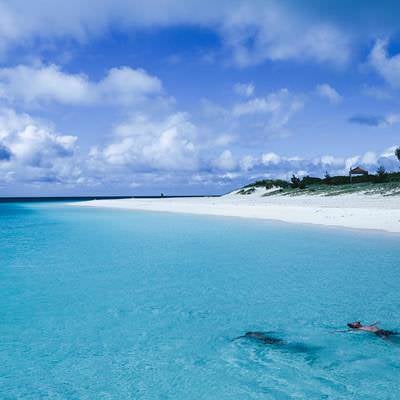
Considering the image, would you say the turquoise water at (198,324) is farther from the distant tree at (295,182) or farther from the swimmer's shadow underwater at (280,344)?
the distant tree at (295,182)

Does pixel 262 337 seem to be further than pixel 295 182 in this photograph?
No

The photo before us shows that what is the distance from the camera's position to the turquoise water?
4758 mm

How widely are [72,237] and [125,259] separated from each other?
835 cm

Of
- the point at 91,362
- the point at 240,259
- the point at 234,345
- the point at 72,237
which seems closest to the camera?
the point at 91,362

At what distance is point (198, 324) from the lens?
6.89 meters

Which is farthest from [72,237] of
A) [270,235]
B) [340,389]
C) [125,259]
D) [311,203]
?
[311,203]

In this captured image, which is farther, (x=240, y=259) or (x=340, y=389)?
(x=240, y=259)

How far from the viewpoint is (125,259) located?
1376 centimetres

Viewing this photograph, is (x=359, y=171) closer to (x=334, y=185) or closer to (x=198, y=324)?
(x=334, y=185)

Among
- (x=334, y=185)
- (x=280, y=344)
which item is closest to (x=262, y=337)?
(x=280, y=344)

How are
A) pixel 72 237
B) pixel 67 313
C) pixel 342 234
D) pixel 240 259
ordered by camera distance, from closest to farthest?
pixel 67 313 < pixel 240 259 < pixel 342 234 < pixel 72 237

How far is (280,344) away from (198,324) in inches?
61.3

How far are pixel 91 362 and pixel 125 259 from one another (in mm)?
8502

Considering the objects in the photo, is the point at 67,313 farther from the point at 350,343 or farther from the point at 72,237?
the point at 72,237
